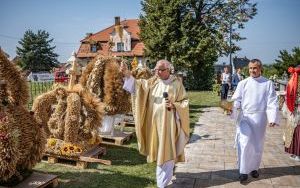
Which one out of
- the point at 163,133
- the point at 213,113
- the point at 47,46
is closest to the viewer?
the point at 163,133

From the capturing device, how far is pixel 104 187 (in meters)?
5.85

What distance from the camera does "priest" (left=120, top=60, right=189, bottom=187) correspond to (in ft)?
18.7

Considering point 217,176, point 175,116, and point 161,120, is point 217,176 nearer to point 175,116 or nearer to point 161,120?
point 175,116

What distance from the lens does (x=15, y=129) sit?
485 cm

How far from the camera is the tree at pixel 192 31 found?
108ft

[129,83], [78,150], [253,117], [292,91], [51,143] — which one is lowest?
[78,150]

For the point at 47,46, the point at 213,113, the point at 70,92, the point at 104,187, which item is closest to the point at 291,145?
the point at 104,187

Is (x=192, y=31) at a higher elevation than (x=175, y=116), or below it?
higher

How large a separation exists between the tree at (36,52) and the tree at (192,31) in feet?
92.6

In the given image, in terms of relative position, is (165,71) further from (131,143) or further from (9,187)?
(131,143)

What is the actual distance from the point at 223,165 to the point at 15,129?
4.27 meters

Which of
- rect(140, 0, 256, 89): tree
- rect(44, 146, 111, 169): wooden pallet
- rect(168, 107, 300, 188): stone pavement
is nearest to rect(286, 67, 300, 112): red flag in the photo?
rect(168, 107, 300, 188): stone pavement

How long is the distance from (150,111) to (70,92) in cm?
210

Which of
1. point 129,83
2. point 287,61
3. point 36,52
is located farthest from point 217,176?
point 36,52
